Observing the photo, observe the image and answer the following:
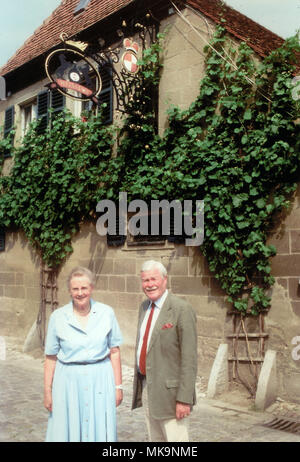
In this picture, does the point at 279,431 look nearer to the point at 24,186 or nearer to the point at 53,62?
the point at 24,186

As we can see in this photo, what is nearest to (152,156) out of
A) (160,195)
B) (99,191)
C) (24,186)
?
(160,195)

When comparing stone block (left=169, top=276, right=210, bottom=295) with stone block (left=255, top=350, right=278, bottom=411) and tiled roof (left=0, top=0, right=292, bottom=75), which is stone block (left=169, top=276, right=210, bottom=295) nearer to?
stone block (left=255, top=350, right=278, bottom=411)

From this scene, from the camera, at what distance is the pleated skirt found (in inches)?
131

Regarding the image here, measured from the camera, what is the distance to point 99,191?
27.6 ft

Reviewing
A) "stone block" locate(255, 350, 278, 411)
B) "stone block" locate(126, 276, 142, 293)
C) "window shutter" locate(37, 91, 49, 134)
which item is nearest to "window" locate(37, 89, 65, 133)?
"window shutter" locate(37, 91, 49, 134)

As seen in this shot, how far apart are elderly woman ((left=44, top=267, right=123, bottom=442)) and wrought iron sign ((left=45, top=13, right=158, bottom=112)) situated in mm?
4245

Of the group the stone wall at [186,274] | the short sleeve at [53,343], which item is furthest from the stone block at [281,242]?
the short sleeve at [53,343]

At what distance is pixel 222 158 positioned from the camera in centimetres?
678

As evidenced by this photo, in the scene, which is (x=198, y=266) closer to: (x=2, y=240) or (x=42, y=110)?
(x=42, y=110)

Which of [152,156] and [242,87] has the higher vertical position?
[242,87]

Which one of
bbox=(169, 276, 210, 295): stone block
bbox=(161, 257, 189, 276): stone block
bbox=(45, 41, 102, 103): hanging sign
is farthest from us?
bbox=(161, 257, 189, 276): stone block

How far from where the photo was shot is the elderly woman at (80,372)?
10.9ft

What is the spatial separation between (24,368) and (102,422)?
5.65 metres

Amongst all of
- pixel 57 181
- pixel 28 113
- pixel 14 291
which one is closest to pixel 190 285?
pixel 57 181
